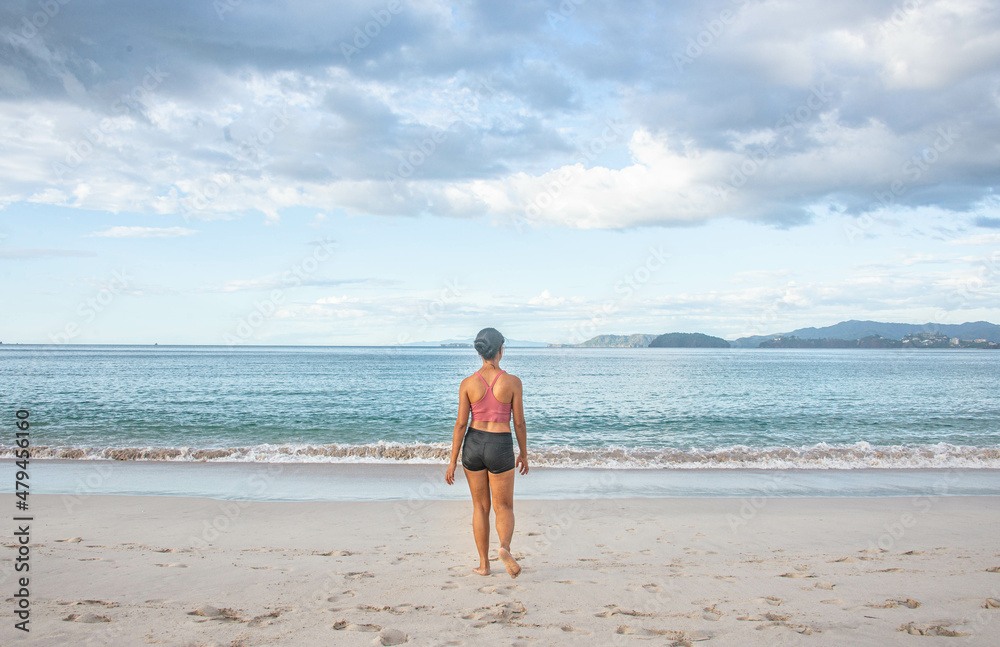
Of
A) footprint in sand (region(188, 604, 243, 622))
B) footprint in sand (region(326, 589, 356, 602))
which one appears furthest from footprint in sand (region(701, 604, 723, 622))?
footprint in sand (region(188, 604, 243, 622))

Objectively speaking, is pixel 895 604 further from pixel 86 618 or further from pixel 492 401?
pixel 86 618

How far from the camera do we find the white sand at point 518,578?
161 inches

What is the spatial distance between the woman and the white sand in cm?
50

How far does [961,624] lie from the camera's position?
168 inches

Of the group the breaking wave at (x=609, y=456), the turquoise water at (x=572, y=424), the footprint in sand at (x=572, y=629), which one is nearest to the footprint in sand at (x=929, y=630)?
the footprint in sand at (x=572, y=629)

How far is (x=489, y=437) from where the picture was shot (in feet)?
17.1

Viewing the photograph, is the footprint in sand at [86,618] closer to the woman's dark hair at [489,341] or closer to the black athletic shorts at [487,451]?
the black athletic shorts at [487,451]

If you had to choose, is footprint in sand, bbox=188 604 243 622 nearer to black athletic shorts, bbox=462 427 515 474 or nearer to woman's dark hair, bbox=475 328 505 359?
black athletic shorts, bbox=462 427 515 474

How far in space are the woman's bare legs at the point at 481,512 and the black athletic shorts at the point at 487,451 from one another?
11 centimetres

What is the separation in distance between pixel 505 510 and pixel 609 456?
32.2 feet

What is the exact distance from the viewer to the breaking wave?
45.8 ft

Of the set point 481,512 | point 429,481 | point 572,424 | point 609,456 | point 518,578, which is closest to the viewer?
point 518,578

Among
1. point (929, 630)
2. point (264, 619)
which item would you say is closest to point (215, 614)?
point (264, 619)

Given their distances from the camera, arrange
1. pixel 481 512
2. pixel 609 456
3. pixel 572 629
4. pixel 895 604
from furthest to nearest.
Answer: pixel 609 456, pixel 481 512, pixel 895 604, pixel 572 629
